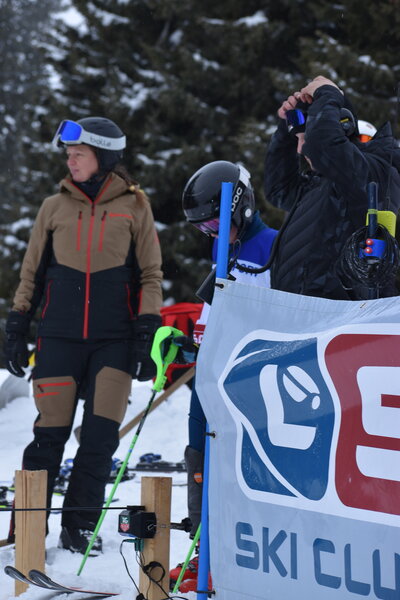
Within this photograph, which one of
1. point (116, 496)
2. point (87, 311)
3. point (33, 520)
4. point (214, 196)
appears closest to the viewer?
point (33, 520)

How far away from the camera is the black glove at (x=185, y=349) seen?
4066 millimetres

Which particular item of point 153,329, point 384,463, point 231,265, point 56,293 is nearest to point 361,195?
point 231,265

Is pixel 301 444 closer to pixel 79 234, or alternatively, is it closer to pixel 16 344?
pixel 79 234

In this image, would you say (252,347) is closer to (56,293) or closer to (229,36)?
(56,293)

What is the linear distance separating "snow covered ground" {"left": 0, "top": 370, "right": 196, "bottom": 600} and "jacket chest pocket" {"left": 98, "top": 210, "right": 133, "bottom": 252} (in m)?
1.62

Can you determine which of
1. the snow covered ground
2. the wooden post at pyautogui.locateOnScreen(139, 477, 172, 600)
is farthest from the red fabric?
the wooden post at pyautogui.locateOnScreen(139, 477, 172, 600)

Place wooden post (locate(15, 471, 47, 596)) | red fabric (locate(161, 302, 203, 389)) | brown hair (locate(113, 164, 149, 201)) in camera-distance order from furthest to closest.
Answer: red fabric (locate(161, 302, 203, 389)), brown hair (locate(113, 164, 149, 201)), wooden post (locate(15, 471, 47, 596))

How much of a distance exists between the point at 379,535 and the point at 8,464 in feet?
17.3

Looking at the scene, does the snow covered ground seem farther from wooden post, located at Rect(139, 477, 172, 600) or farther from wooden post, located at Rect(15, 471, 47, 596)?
wooden post, located at Rect(139, 477, 172, 600)

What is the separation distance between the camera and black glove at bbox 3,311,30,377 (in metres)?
4.95

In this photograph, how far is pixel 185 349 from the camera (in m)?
4.10

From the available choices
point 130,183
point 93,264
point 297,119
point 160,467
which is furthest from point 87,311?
point 160,467

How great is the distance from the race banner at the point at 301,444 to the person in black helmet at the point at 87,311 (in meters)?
1.95

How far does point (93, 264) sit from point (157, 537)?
1972 mm
